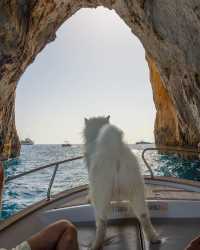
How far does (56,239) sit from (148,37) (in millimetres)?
12258

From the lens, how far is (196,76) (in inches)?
360

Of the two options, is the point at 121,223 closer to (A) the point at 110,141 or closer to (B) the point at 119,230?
(B) the point at 119,230

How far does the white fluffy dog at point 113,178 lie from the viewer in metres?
2.47

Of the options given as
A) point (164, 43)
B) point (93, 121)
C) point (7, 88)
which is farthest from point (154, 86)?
point (93, 121)

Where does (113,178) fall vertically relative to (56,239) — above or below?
above

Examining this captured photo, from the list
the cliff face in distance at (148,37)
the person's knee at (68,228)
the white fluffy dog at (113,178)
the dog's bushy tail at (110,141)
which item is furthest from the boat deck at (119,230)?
the cliff face in distance at (148,37)

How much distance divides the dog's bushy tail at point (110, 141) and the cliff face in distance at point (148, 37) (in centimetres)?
594

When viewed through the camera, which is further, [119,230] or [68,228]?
[119,230]

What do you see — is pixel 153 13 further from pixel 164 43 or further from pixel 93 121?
pixel 93 121

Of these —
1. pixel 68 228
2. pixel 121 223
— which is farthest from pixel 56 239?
pixel 121 223

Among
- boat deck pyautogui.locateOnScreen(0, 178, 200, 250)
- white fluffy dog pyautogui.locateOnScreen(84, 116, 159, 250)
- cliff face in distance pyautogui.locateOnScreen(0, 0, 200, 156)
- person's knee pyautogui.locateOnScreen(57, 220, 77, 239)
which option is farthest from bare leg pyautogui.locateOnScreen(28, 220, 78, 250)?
cliff face in distance pyautogui.locateOnScreen(0, 0, 200, 156)

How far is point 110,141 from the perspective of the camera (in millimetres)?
2463

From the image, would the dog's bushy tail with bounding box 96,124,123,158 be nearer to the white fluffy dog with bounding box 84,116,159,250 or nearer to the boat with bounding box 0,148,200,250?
the white fluffy dog with bounding box 84,116,159,250

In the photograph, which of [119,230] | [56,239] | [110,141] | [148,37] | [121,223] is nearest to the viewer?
[56,239]
